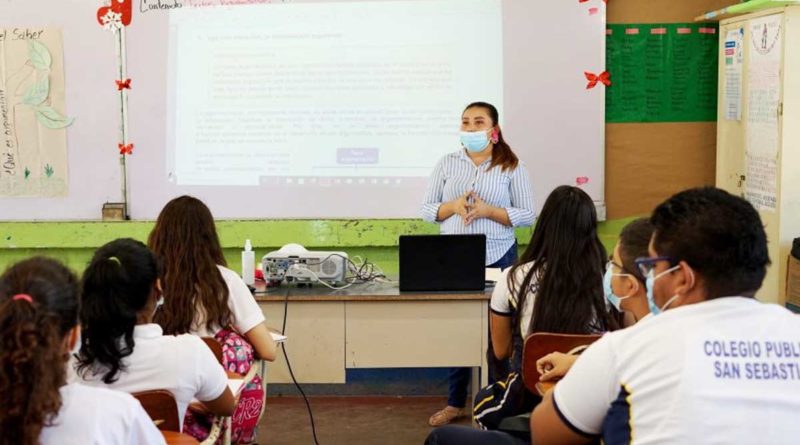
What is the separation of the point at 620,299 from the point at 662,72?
2.86m

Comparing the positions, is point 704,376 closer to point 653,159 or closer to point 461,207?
point 461,207

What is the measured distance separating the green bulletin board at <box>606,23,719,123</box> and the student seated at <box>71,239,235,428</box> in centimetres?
337

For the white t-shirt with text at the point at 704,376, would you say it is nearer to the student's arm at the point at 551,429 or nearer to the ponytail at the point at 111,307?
the student's arm at the point at 551,429

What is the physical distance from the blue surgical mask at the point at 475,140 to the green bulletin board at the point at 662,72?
0.93 metres

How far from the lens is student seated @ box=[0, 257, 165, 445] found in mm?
1562

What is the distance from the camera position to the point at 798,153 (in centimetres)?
443

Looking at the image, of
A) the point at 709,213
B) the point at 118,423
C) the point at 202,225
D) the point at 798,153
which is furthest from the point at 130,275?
the point at 798,153

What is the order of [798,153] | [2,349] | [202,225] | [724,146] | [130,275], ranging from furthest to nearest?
1. [724,146]
2. [798,153]
3. [202,225]
4. [130,275]
5. [2,349]

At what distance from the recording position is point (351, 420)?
4.68 m

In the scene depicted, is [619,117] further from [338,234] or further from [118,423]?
[118,423]

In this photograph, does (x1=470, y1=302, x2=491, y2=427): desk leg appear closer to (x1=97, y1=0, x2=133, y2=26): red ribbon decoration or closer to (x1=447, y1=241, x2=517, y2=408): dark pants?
(x1=447, y1=241, x2=517, y2=408): dark pants

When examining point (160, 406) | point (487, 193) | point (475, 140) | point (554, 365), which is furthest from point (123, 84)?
point (554, 365)

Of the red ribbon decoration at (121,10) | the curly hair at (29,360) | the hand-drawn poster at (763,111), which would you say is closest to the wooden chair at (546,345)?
the curly hair at (29,360)

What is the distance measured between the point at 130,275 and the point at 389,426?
2.55 m
